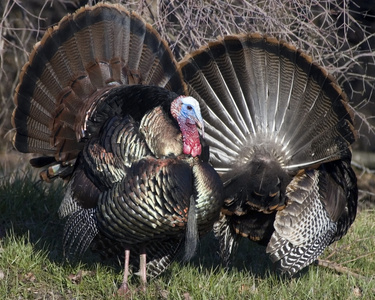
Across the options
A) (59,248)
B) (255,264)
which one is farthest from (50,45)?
(255,264)

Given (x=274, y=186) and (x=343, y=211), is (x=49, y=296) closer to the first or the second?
(x=274, y=186)

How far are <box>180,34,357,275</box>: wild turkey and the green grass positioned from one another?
0.80ft

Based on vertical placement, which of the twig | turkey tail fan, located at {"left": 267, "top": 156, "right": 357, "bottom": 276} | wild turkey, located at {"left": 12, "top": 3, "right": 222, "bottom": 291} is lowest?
the twig

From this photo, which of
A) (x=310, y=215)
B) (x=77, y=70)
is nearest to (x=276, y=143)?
(x=310, y=215)

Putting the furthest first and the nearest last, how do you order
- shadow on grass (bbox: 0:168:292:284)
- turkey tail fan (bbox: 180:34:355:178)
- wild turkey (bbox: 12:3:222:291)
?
shadow on grass (bbox: 0:168:292:284)
turkey tail fan (bbox: 180:34:355:178)
wild turkey (bbox: 12:3:222:291)

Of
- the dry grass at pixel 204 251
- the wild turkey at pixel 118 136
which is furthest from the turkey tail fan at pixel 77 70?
the dry grass at pixel 204 251

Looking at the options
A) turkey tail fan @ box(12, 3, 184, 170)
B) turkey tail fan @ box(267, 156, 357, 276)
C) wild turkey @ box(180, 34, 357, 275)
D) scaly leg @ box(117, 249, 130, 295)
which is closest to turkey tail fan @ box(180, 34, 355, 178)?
wild turkey @ box(180, 34, 357, 275)

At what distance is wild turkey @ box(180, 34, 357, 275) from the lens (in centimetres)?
499

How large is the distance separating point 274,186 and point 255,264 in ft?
3.11

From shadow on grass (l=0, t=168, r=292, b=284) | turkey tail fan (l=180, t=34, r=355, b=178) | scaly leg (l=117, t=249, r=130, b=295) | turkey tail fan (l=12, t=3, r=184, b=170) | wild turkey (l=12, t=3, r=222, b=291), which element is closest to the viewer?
wild turkey (l=12, t=3, r=222, b=291)

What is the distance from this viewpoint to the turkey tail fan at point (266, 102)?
498cm

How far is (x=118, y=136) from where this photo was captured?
474 cm

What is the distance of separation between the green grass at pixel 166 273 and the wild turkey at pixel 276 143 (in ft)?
0.80

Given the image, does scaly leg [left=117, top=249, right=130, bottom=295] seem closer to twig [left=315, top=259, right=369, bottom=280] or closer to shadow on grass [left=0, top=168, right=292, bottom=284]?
shadow on grass [left=0, top=168, right=292, bottom=284]
